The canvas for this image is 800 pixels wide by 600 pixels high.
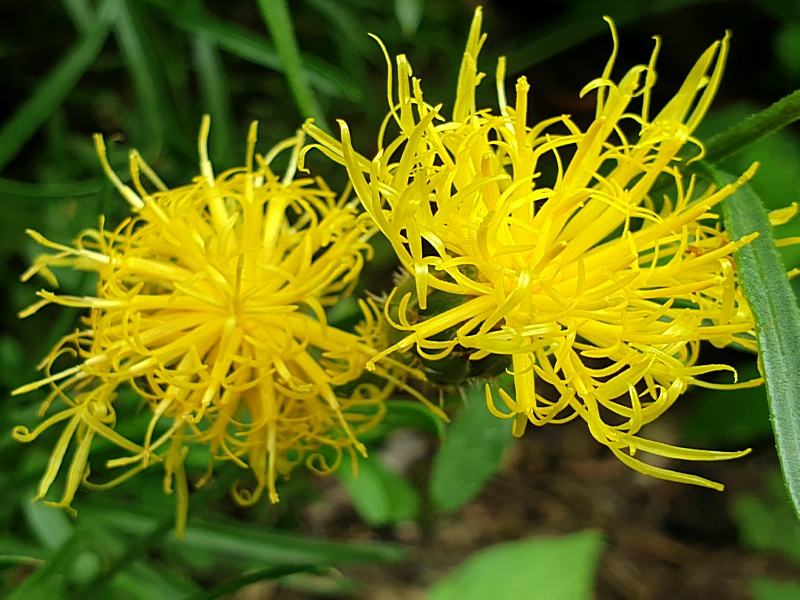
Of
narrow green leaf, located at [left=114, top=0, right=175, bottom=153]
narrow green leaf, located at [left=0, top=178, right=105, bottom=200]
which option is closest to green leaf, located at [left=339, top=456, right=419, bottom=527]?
narrow green leaf, located at [left=0, top=178, right=105, bottom=200]

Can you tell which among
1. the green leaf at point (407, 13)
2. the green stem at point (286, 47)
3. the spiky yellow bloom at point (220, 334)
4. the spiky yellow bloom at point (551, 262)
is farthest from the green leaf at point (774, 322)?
the green leaf at point (407, 13)

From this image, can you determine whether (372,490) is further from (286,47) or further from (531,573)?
(286,47)

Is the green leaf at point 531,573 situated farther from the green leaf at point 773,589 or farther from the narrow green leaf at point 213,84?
the narrow green leaf at point 213,84

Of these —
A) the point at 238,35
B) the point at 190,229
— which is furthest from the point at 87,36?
the point at 190,229

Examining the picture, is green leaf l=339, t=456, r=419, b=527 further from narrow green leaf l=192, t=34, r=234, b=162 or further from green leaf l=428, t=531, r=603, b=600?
narrow green leaf l=192, t=34, r=234, b=162

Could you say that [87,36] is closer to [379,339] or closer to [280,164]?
[280,164]

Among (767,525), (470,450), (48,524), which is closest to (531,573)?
(470,450)
